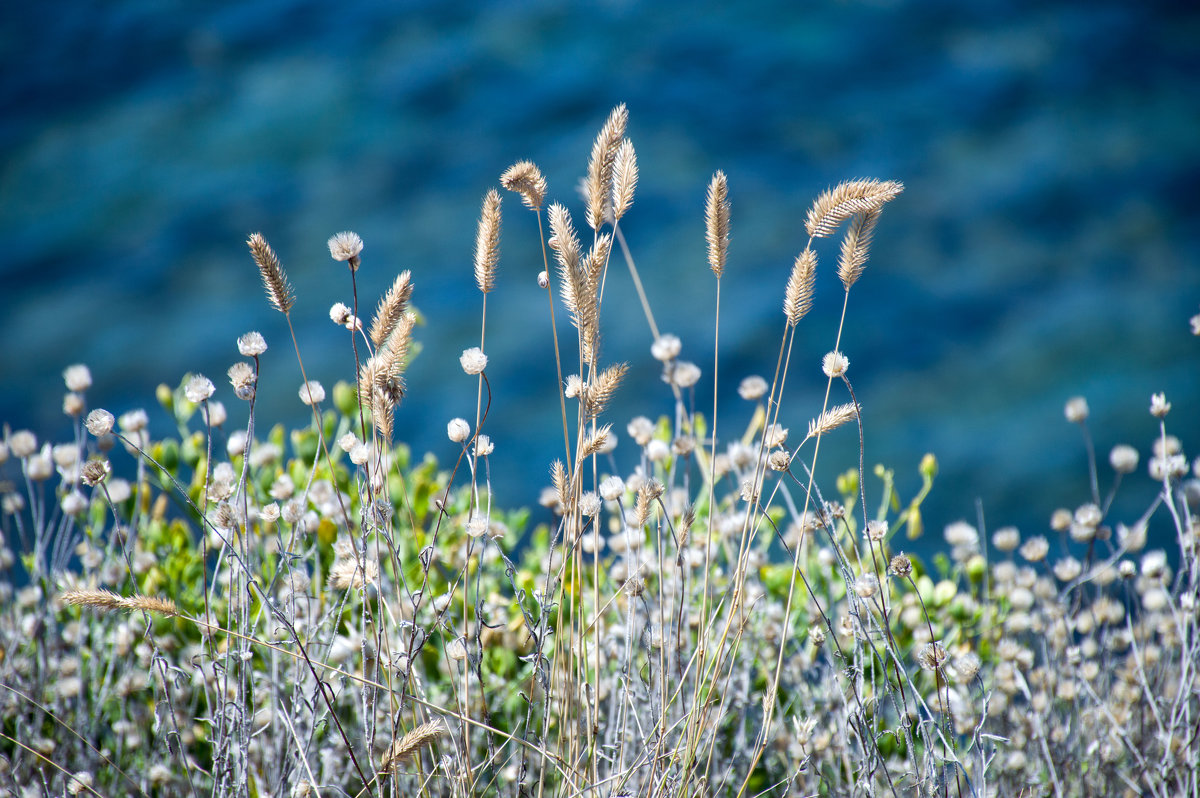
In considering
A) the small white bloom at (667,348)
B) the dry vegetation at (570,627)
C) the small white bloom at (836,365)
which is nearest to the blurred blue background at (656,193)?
the dry vegetation at (570,627)

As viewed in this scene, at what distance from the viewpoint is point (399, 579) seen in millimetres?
1311

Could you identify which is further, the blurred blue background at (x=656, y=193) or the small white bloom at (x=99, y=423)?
the blurred blue background at (x=656, y=193)

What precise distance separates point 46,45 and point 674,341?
3372 millimetres

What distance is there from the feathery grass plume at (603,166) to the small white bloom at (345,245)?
0.30 metres

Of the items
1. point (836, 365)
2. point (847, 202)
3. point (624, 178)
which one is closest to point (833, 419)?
point (836, 365)

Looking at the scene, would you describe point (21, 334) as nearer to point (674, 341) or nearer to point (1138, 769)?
point (674, 341)

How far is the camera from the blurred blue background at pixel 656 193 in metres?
3.68

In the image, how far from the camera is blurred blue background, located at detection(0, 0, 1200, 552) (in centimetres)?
368

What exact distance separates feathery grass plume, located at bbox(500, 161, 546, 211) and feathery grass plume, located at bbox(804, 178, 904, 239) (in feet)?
1.22

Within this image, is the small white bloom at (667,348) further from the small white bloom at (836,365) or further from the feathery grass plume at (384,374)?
the feathery grass plume at (384,374)

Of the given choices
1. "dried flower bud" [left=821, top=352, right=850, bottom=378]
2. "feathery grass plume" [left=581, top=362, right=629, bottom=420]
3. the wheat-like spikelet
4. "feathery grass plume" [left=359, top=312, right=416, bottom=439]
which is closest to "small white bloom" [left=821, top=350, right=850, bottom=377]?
"dried flower bud" [left=821, top=352, right=850, bottom=378]

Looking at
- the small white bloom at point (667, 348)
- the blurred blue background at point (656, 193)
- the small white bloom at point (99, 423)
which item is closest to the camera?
the small white bloom at point (99, 423)

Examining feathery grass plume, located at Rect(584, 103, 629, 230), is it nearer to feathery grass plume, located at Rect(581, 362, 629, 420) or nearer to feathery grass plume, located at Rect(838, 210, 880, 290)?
feathery grass plume, located at Rect(581, 362, 629, 420)

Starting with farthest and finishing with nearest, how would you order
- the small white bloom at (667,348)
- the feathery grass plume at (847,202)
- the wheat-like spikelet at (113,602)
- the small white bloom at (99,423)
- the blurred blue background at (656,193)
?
the blurred blue background at (656,193), the small white bloom at (667,348), the small white bloom at (99,423), the feathery grass plume at (847,202), the wheat-like spikelet at (113,602)
